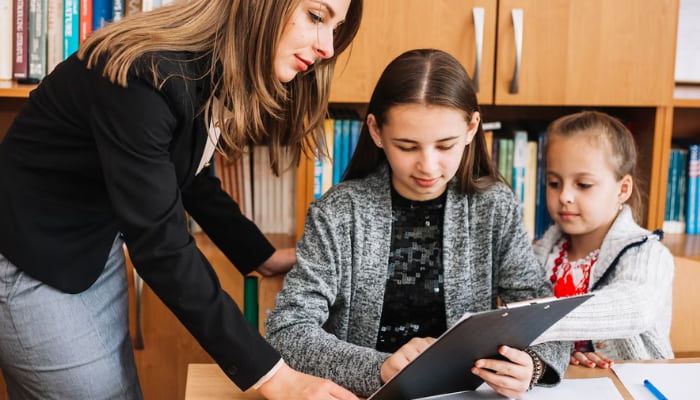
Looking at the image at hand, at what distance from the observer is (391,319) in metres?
1.42

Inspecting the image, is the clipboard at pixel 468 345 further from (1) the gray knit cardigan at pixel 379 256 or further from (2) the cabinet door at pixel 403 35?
(2) the cabinet door at pixel 403 35

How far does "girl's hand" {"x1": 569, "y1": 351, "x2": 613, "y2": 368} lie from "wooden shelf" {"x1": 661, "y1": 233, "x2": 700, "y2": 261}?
815 millimetres

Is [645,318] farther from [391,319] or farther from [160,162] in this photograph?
[160,162]

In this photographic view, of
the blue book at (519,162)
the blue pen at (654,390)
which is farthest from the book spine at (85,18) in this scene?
the blue pen at (654,390)

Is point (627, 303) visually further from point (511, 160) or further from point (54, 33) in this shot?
point (54, 33)

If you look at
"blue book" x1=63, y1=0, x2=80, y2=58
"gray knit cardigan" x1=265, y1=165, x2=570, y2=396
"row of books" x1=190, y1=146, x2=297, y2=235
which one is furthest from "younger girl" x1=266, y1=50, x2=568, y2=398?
"blue book" x1=63, y1=0, x2=80, y2=58

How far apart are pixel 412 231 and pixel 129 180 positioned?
606mm

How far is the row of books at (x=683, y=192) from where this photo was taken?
2.13 meters

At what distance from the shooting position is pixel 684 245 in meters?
2.06

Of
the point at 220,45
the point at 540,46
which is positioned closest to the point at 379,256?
the point at 220,45

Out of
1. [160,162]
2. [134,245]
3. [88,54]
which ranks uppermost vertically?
[88,54]

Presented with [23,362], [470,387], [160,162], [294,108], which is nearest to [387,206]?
[294,108]

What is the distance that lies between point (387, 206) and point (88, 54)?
592 millimetres

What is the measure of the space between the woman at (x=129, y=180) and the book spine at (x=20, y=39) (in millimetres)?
733
